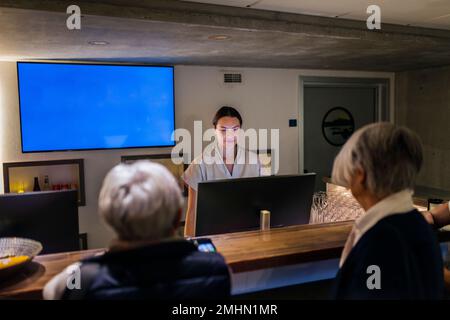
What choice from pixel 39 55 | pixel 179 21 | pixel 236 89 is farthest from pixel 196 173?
pixel 236 89

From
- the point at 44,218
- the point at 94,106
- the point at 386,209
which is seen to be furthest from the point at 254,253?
the point at 94,106

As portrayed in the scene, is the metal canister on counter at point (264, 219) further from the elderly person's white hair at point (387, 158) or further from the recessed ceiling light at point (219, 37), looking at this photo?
the recessed ceiling light at point (219, 37)

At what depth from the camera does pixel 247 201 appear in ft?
5.74

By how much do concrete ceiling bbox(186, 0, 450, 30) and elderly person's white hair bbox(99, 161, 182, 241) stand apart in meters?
1.98

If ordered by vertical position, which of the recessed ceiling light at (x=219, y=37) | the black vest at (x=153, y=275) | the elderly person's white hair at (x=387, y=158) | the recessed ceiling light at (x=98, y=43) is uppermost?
the recessed ceiling light at (x=219, y=37)

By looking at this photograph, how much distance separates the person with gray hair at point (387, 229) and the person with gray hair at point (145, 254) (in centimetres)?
38

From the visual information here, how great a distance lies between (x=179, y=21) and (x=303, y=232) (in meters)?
1.60

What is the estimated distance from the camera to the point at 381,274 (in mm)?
1048

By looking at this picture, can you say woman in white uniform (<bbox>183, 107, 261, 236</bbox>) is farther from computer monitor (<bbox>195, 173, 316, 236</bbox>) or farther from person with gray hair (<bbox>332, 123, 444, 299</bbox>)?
person with gray hair (<bbox>332, 123, 444, 299</bbox>)

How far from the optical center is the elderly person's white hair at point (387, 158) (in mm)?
1107

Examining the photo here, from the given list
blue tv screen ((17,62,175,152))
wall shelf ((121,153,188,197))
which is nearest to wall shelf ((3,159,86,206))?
blue tv screen ((17,62,175,152))

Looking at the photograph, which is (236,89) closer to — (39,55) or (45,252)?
(39,55)

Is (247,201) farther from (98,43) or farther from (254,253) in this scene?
(98,43)

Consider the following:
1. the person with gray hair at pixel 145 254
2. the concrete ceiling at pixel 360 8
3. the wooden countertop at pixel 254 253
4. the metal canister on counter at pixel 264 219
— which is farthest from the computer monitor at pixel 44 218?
the concrete ceiling at pixel 360 8
